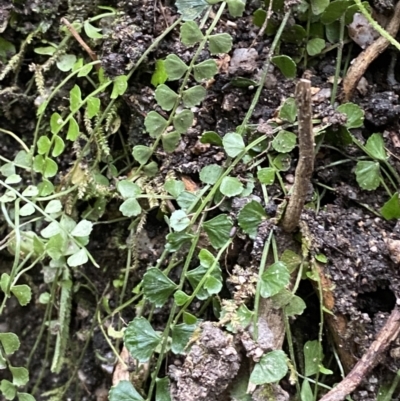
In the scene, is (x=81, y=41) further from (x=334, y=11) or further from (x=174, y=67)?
(x=334, y=11)

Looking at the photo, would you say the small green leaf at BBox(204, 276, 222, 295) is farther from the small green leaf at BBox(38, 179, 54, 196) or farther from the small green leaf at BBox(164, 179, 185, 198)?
the small green leaf at BBox(38, 179, 54, 196)

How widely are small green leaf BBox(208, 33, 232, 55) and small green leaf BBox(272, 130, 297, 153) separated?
17 centimetres

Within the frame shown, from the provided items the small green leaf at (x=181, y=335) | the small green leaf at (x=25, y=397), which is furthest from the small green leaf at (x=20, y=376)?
the small green leaf at (x=181, y=335)

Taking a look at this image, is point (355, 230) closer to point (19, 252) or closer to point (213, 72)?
point (213, 72)

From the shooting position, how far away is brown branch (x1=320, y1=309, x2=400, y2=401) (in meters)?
0.75

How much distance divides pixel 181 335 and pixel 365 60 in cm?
55

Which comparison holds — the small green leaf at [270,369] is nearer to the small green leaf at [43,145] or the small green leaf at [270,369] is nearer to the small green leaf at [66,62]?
the small green leaf at [43,145]

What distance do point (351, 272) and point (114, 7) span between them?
0.67m

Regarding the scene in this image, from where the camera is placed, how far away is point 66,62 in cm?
102

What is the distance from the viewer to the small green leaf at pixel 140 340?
2.60 feet

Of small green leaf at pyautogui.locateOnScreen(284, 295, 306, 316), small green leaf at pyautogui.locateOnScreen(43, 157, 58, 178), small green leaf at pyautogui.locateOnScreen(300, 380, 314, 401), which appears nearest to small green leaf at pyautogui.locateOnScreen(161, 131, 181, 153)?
small green leaf at pyautogui.locateOnScreen(43, 157, 58, 178)

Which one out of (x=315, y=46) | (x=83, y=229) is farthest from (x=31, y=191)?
(x=315, y=46)

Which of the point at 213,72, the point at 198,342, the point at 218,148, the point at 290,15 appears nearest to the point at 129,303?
the point at 198,342

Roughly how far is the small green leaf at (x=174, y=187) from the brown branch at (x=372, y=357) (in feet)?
1.23
